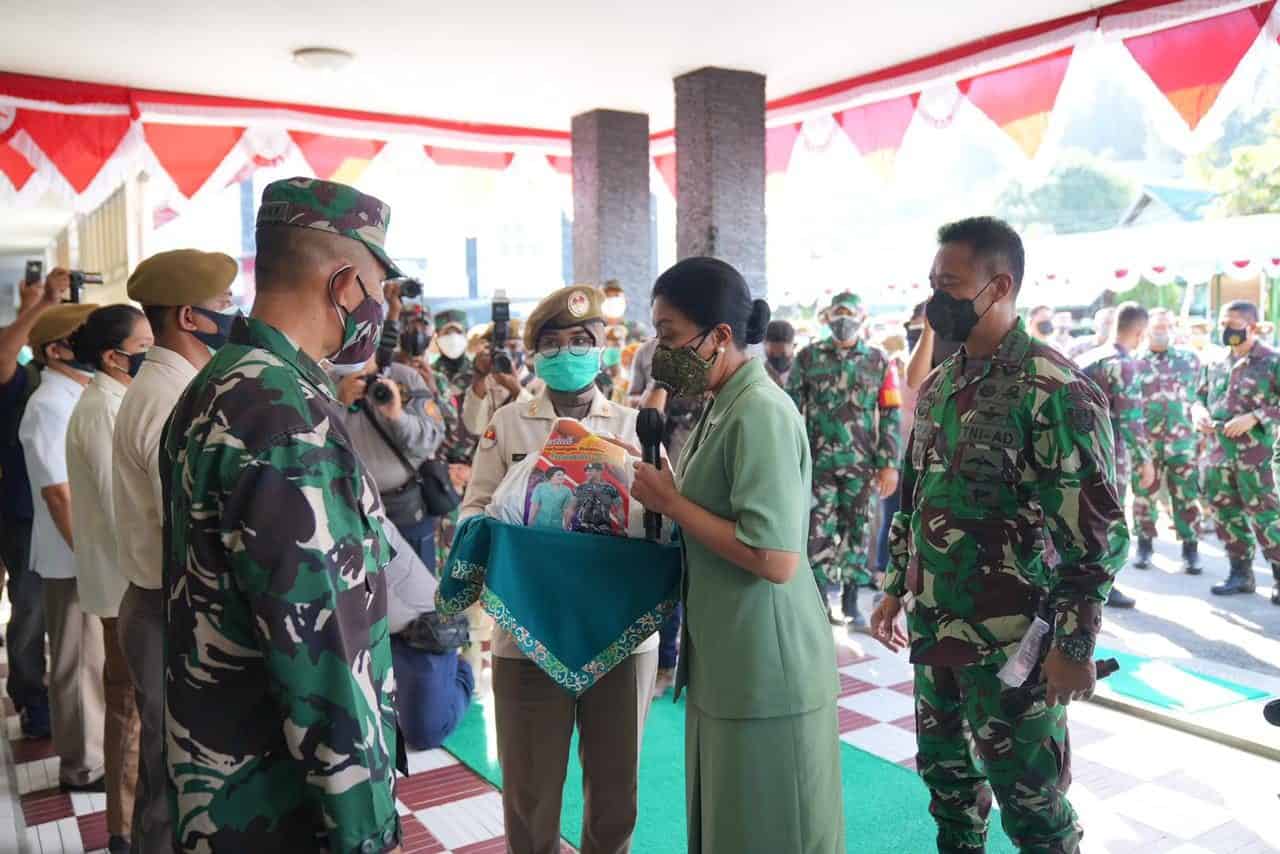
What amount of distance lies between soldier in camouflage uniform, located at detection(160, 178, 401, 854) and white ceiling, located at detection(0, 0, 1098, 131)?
190 inches

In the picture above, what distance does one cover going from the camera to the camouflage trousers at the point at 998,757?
2152 mm

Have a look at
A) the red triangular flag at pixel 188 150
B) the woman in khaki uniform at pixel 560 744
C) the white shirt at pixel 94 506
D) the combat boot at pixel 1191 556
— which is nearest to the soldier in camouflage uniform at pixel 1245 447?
the combat boot at pixel 1191 556

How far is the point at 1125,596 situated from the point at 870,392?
91.7 inches

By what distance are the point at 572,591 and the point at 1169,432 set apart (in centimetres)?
685

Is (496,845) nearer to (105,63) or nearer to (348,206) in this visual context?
(348,206)

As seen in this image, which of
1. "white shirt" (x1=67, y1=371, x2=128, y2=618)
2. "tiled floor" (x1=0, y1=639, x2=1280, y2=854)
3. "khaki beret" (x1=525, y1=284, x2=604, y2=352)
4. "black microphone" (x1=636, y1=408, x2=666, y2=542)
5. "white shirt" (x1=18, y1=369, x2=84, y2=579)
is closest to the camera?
"black microphone" (x1=636, y1=408, x2=666, y2=542)

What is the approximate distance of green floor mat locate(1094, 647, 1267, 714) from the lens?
4133 millimetres

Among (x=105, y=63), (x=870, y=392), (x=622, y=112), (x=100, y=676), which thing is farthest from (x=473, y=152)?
(x=100, y=676)

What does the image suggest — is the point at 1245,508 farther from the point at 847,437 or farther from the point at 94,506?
the point at 94,506

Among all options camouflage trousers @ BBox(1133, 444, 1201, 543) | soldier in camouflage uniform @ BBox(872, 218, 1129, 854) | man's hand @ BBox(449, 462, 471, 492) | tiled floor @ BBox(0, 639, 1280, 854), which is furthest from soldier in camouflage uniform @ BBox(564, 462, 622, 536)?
camouflage trousers @ BBox(1133, 444, 1201, 543)

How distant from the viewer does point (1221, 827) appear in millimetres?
3049

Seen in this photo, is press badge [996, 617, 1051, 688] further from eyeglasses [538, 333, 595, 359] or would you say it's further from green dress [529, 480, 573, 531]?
eyeglasses [538, 333, 595, 359]

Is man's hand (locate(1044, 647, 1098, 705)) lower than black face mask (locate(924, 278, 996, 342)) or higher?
lower

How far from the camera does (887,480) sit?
542 centimetres
